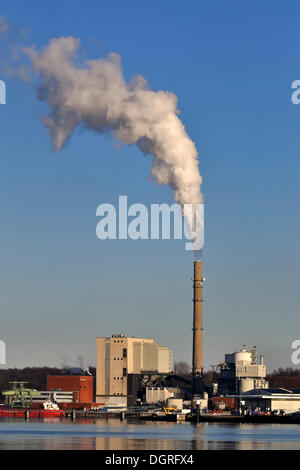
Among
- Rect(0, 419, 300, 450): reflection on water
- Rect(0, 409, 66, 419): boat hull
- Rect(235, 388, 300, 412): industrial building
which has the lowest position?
Rect(0, 409, 66, 419): boat hull

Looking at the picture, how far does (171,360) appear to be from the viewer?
583 ft

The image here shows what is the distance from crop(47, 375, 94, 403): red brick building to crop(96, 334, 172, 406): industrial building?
14.6ft

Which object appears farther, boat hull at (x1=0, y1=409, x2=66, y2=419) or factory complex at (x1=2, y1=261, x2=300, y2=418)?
boat hull at (x1=0, y1=409, x2=66, y2=419)

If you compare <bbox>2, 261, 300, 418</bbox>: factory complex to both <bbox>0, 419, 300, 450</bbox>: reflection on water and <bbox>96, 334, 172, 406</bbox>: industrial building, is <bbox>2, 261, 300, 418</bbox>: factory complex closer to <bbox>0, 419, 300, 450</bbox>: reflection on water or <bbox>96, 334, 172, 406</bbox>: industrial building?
<bbox>96, 334, 172, 406</bbox>: industrial building

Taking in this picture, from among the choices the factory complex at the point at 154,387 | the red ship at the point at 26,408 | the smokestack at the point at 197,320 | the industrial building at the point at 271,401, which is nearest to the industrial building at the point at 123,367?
the factory complex at the point at 154,387

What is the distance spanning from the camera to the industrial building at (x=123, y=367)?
17038 cm

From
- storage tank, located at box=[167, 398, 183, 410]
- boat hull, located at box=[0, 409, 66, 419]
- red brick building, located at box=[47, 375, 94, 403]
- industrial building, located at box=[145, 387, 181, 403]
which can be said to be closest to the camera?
storage tank, located at box=[167, 398, 183, 410]

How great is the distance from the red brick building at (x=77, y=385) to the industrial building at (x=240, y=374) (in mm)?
26898

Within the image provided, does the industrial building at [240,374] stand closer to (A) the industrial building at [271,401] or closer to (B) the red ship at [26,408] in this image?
(A) the industrial building at [271,401]

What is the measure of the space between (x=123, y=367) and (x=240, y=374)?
2221 centimetres

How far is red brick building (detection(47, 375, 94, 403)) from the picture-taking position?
177 metres

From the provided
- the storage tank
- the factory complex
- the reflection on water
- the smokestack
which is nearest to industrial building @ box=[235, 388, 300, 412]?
the factory complex
